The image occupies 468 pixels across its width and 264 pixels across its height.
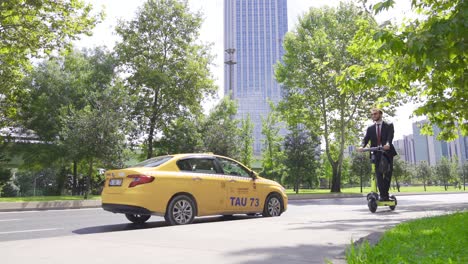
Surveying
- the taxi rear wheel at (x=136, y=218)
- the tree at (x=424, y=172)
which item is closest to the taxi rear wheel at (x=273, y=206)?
the taxi rear wheel at (x=136, y=218)

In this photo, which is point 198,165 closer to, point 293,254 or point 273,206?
point 273,206

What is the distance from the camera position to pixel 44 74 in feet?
120

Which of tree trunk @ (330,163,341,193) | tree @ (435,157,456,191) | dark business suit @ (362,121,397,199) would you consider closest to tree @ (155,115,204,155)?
tree trunk @ (330,163,341,193)

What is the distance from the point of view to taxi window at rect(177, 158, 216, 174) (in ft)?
27.6

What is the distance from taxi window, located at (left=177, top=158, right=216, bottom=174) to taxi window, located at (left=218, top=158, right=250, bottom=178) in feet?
0.92

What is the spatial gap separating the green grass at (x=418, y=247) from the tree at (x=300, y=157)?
1252 inches

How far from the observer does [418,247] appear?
13.2 feet

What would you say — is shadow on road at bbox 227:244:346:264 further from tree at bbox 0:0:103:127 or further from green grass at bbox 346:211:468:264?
tree at bbox 0:0:103:127

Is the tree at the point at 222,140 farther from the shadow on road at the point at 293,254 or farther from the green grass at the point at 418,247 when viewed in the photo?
the shadow on road at the point at 293,254

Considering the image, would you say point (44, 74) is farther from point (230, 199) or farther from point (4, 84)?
point (230, 199)

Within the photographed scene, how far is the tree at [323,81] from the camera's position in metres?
34.1

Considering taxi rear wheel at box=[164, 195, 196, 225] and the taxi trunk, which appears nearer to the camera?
the taxi trunk

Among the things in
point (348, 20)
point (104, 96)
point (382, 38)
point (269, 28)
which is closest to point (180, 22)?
point (104, 96)

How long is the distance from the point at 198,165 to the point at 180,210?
3.75 feet
